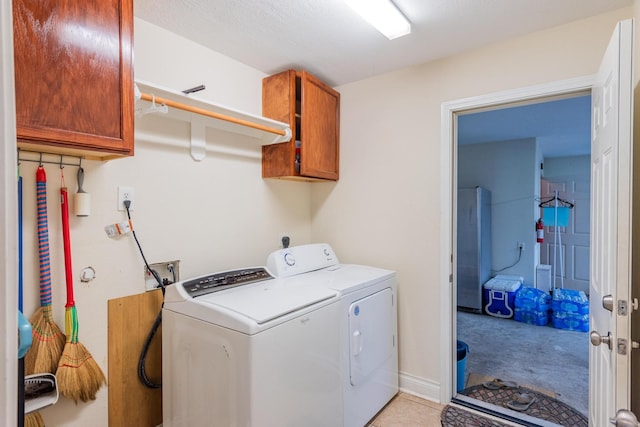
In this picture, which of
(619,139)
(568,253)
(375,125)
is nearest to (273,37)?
(375,125)

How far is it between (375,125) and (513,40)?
102 cm

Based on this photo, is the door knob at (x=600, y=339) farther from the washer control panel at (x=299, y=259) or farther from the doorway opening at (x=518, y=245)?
the washer control panel at (x=299, y=259)

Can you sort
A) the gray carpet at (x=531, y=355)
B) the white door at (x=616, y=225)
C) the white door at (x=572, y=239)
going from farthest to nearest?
1. the white door at (x=572, y=239)
2. the gray carpet at (x=531, y=355)
3. the white door at (x=616, y=225)

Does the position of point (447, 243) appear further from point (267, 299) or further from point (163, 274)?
point (163, 274)

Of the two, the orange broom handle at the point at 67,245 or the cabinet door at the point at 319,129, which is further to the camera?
the cabinet door at the point at 319,129

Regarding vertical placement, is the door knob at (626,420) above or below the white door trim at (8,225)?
below

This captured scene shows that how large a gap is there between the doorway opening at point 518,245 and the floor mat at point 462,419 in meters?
0.10

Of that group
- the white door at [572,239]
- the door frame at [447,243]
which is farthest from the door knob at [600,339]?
the white door at [572,239]

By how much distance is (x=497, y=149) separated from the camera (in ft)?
16.5

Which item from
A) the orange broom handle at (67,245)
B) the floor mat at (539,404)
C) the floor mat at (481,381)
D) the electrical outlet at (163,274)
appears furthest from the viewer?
the floor mat at (481,381)

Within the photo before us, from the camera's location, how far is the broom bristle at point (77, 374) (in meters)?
1.53

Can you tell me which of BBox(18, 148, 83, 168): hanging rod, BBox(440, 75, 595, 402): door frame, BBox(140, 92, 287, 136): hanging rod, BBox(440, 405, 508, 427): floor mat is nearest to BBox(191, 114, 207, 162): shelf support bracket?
BBox(140, 92, 287, 136): hanging rod

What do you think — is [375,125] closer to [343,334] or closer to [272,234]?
[272,234]

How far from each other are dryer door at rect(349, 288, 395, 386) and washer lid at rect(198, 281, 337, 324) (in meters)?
0.30
